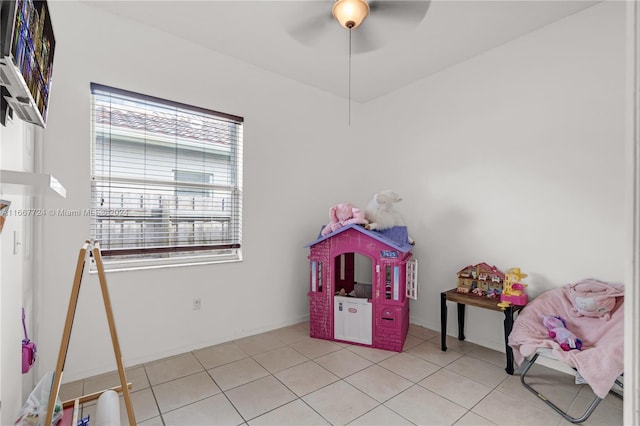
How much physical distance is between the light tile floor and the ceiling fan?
2.20m

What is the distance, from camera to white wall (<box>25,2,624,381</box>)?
7.01ft

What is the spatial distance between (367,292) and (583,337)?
5.44ft

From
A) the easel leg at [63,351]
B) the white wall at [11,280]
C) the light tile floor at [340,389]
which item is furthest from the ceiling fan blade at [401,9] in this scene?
the light tile floor at [340,389]

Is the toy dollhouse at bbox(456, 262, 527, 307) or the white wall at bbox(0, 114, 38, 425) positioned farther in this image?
the toy dollhouse at bbox(456, 262, 527, 307)

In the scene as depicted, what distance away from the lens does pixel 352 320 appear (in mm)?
2822

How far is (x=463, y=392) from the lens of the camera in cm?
204

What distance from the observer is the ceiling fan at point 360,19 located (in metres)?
1.53

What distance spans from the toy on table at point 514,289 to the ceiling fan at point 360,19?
1.98 metres

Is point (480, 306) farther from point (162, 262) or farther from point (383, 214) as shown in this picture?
point (162, 262)

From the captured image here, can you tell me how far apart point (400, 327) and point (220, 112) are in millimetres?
2493

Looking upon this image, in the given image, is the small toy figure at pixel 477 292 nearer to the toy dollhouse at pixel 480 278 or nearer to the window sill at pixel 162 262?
the toy dollhouse at pixel 480 278

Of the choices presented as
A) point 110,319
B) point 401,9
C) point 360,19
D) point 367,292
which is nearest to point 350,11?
point 360,19

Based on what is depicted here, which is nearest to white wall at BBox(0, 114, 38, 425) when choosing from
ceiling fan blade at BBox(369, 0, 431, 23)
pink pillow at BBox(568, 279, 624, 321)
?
ceiling fan blade at BBox(369, 0, 431, 23)

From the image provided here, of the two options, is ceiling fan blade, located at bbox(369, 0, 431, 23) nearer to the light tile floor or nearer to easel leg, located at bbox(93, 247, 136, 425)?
easel leg, located at bbox(93, 247, 136, 425)
